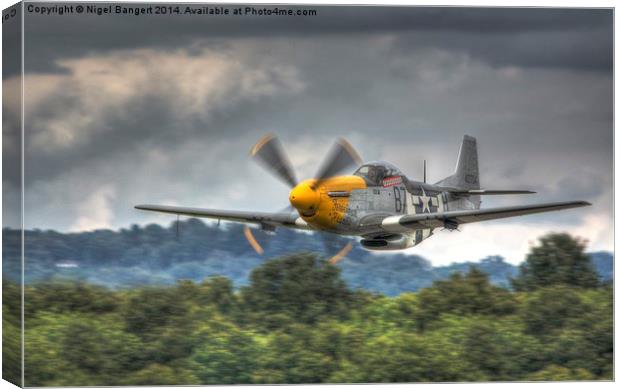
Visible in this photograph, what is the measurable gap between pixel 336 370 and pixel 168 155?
22.5 feet

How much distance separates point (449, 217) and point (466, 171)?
13.5ft

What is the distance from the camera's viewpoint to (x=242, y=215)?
3444 cm

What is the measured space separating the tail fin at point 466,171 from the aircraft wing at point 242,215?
15.2 ft

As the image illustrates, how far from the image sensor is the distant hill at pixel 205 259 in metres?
33.3

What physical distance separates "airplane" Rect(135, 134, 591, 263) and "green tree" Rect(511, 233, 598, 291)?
4.97ft

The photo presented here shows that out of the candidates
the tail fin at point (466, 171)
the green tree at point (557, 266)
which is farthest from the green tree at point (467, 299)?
the tail fin at point (466, 171)

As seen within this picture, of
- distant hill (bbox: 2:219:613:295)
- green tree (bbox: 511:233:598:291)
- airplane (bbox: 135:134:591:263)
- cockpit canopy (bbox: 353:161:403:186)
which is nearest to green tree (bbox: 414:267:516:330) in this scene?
distant hill (bbox: 2:219:613:295)

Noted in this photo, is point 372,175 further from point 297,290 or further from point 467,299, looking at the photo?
point 467,299

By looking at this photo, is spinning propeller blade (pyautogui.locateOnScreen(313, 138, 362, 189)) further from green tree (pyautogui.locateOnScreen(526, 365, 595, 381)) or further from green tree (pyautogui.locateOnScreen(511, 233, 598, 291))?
green tree (pyautogui.locateOnScreen(526, 365, 595, 381))

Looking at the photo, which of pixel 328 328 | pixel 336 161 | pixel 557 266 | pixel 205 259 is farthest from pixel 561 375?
pixel 205 259

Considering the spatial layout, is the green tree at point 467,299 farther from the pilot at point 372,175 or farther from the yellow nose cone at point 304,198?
the yellow nose cone at point 304,198

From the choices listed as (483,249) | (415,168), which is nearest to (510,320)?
(483,249)

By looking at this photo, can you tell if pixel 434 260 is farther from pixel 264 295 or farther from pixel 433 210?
pixel 264 295

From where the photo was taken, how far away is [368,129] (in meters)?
33.9
